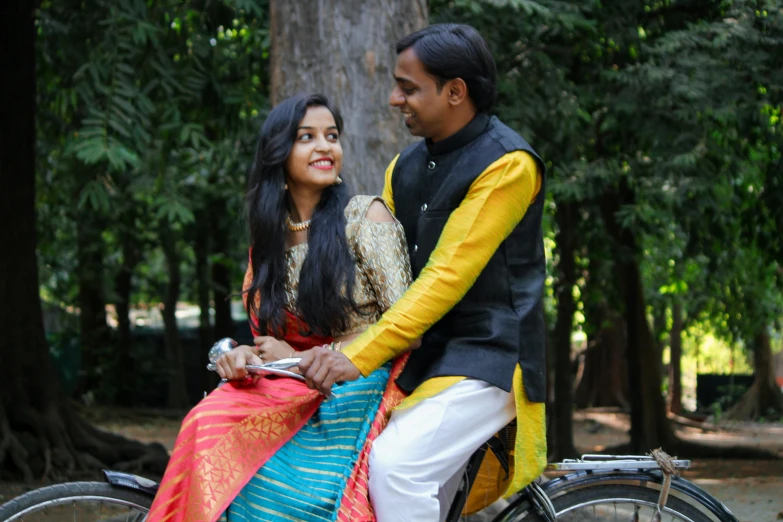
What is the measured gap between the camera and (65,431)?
932cm

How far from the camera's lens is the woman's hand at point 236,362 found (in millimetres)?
2826

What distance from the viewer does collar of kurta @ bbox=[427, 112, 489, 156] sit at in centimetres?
296

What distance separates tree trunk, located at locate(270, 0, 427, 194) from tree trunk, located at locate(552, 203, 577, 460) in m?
9.21

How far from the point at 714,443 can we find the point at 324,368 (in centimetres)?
1470

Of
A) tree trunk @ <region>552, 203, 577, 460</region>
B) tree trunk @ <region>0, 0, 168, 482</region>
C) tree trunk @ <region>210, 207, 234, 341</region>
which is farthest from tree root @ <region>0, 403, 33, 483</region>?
tree trunk @ <region>552, 203, 577, 460</region>

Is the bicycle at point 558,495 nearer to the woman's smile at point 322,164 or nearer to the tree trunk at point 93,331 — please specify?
the woman's smile at point 322,164

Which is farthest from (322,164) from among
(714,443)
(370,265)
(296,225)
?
(714,443)

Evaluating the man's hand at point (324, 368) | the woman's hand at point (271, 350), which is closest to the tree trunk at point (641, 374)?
the woman's hand at point (271, 350)

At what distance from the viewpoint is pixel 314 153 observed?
310 centimetres

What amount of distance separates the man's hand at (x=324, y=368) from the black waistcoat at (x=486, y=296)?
0.98ft

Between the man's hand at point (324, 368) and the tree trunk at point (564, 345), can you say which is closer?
the man's hand at point (324, 368)

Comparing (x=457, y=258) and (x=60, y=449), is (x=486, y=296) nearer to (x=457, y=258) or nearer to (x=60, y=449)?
(x=457, y=258)

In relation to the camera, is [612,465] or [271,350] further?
[612,465]

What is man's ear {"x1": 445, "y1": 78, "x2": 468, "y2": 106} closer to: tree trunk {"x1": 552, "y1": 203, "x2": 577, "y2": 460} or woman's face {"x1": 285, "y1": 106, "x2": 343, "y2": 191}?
woman's face {"x1": 285, "y1": 106, "x2": 343, "y2": 191}
